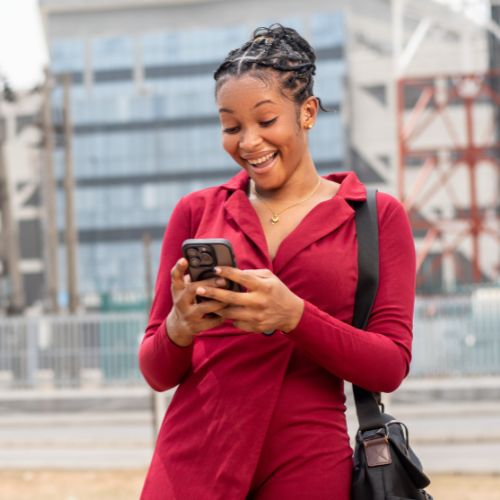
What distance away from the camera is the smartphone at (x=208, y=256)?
1.62 metres

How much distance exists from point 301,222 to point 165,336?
0.31 meters

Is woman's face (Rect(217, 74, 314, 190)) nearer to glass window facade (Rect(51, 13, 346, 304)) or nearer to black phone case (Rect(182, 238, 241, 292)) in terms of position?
black phone case (Rect(182, 238, 241, 292))

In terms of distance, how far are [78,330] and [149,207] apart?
133 feet

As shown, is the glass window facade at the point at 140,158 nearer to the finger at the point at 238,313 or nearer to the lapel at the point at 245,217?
the lapel at the point at 245,217

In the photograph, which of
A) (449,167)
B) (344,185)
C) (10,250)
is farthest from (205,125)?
(344,185)

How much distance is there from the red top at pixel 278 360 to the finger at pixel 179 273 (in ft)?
0.48

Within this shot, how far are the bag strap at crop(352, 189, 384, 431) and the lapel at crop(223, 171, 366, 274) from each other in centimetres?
3

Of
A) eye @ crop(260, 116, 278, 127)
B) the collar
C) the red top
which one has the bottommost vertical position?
the red top

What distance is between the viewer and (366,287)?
183 centimetres

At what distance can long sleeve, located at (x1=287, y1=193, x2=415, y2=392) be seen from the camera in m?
1.72

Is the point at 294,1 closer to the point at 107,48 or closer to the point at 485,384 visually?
the point at 107,48

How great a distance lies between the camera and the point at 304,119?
1.91 metres

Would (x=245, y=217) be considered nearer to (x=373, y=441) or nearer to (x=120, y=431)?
(x=373, y=441)

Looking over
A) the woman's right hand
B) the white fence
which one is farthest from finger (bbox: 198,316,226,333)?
the white fence
